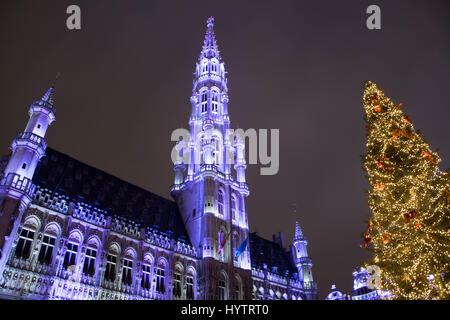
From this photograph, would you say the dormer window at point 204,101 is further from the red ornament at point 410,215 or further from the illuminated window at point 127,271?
the red ornament at point 410,215

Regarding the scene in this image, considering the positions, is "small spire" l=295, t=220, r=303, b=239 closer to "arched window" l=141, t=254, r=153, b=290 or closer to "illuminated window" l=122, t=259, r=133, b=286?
"arched window" l=141, t=254, r=153, b=290

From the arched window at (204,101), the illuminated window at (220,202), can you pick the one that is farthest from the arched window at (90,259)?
the arched window at (204,101)

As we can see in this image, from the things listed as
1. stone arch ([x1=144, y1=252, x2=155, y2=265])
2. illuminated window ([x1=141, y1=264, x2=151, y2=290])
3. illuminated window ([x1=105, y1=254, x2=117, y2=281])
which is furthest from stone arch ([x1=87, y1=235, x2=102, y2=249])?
illuminated window ([x1=141, y1=264, x2=151, y2=290])

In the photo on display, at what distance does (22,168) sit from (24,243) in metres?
6.11

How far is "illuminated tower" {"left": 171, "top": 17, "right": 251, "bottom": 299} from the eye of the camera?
38.3 metres

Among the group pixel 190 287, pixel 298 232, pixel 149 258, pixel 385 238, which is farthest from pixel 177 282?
pixel 298 232

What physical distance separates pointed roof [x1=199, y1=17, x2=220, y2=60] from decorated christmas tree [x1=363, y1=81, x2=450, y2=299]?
43102mm

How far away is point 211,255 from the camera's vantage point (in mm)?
37875

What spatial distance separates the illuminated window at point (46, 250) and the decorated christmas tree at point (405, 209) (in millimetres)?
24443

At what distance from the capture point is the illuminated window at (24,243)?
83.2 ft
